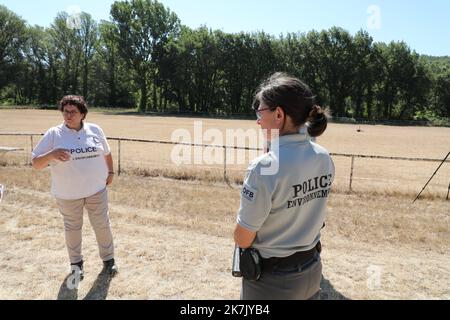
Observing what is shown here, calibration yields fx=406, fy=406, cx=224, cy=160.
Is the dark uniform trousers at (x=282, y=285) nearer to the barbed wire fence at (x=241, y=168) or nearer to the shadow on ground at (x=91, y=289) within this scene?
the shadow on ground at (x=91, y=289)

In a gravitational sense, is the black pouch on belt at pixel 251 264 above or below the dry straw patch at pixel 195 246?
above

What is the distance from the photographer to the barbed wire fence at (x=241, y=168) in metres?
10.7

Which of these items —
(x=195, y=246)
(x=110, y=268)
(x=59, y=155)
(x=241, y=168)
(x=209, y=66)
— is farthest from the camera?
(x=209, y=66)

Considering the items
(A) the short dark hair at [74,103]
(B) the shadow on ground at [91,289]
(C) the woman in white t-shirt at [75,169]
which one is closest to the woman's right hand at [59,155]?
(C) the woman in white t-shirt at [75,169]

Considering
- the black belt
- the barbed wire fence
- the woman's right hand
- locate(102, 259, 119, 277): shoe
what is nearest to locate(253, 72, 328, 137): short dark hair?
the black belt

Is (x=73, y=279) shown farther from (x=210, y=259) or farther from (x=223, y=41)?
(x=223, y=41)

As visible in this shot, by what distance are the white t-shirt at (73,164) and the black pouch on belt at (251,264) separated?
2.68 metres

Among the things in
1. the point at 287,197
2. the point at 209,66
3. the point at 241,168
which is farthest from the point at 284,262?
the point at 209,66

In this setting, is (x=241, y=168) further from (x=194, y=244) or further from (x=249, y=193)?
(x=249, y=193)

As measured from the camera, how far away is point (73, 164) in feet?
13.6

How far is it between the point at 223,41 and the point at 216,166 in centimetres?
5784

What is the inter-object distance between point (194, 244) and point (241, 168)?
26.7 ft

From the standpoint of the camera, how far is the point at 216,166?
1404 centimetres
